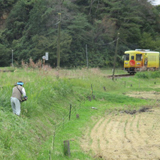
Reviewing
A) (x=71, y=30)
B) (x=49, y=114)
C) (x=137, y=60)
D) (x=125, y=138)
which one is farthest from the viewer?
(x=71, y=30)

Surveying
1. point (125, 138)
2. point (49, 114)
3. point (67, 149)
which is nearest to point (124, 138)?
point (125, 138)

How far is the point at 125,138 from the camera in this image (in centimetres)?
1054

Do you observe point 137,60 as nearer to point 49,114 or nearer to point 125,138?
point 49,114

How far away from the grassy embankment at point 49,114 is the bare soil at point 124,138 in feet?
1.32

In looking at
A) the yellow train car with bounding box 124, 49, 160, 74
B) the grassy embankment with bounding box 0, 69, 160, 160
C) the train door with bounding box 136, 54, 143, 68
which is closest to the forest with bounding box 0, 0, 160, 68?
the yellow train car with bounding box 124, 49, 160, 74

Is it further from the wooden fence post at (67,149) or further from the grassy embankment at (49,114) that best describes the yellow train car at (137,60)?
the wooden fence post at (67,149)

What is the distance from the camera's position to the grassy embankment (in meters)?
8.17

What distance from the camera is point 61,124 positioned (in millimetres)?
11742

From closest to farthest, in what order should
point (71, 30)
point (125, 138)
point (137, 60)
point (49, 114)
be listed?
point (125, 138)
point (49, 114)
point (137, 60)
point (71, 30)

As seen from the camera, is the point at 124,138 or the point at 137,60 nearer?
the point at 124,138

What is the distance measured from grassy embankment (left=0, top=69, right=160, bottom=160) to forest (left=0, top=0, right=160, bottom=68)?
72.2 feet

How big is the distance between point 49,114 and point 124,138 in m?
3.37

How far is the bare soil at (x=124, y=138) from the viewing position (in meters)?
8.91

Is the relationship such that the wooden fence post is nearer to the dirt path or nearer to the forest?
the dirt path
